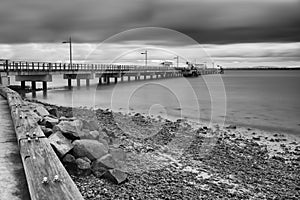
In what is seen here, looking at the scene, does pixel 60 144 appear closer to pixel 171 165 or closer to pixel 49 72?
pixel 171 165

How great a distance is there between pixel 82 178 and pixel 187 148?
17.4ft

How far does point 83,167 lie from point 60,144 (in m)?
0.71

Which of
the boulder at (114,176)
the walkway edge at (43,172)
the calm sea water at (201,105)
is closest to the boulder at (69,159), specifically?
the boulder at (114,176)

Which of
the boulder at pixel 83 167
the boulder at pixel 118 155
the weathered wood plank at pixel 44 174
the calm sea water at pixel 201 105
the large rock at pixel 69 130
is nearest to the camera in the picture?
the weathered wood plank at pixel 44 174

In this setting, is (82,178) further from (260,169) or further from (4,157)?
(260,169)

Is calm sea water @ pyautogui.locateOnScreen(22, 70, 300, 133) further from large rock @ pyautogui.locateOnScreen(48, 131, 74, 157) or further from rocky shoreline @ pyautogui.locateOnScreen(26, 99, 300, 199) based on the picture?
large rock @ pyautogui.locateOnScreen(48, 131, 74, 157)

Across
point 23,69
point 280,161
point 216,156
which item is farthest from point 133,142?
point 23,69

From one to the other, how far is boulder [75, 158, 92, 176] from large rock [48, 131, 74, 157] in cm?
31

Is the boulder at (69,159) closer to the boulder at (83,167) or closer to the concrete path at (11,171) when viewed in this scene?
the boulder at (83,167)

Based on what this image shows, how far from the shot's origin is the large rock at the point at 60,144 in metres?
5.25

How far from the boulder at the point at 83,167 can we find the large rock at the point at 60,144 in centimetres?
31

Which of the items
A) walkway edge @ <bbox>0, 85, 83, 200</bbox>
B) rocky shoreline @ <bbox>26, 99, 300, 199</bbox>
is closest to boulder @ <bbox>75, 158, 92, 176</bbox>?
rocky shoreline @ <bbox>26, 99, 300, 199</bbox>

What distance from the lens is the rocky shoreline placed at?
5.26 meters

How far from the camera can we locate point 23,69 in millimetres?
28672
